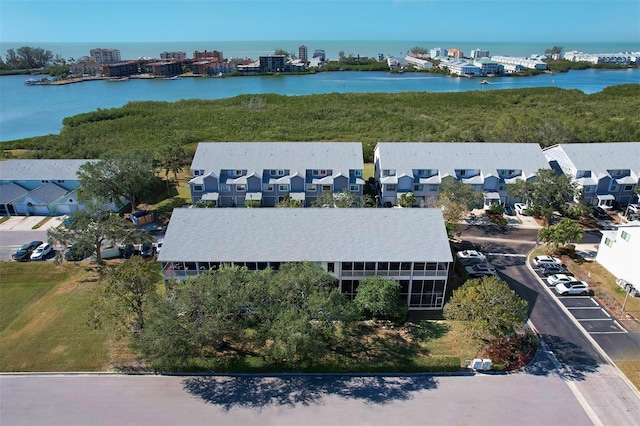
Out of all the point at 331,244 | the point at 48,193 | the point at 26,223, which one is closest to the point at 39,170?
the point at 48,193

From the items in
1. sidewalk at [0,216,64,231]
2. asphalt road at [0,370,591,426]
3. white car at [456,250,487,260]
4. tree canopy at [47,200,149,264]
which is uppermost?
tree canopy at [47,200,149,264]

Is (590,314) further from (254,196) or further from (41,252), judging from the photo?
(41,252)

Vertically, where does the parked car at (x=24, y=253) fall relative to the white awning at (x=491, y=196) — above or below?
below

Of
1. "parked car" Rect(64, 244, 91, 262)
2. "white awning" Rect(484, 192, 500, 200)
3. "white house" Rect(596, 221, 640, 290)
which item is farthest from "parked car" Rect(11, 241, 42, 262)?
"white house" Rect(596, 221, 640, 290)

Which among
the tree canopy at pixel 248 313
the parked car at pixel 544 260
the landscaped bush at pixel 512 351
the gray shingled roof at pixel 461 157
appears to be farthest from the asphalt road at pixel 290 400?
the gray shingled roof at pixel 461 157

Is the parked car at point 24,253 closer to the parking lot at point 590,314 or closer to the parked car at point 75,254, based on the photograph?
the parked car at point 75,254

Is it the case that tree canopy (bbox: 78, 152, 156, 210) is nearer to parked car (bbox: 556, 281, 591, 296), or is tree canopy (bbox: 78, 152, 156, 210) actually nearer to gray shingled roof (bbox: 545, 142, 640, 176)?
parked car (bbox: 556, 281, 591, 296)

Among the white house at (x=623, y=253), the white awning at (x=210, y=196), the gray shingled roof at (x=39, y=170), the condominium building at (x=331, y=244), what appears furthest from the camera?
the gray shingled roof at (x=39, y=170)
